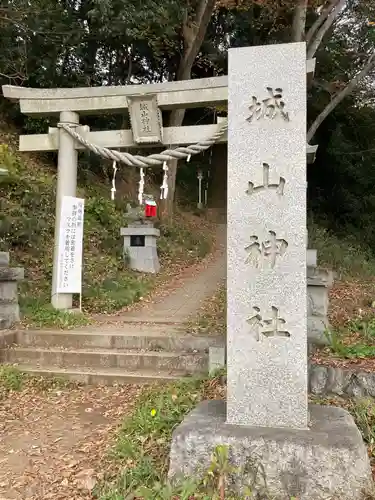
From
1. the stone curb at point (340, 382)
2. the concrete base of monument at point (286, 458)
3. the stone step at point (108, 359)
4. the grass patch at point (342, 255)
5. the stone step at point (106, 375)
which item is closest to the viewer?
the concrete base of monument at point (286, 458)

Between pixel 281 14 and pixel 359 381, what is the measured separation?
13.2 metres

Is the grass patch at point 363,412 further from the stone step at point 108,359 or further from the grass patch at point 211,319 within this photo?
the grass patch at point 211,319

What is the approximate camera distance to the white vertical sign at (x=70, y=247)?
24.5ft

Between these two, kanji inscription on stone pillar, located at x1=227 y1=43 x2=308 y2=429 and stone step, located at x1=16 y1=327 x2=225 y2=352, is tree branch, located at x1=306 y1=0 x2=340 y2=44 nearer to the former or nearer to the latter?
stone step, located at x1=16 y1=327 x2=225 y2=352

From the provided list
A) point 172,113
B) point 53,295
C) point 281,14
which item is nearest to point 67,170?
point 53,295

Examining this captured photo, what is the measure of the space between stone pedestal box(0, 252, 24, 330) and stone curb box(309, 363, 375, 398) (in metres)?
4.04

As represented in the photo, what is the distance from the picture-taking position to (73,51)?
1434 centimetres

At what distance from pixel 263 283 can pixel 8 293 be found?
14.3 feet

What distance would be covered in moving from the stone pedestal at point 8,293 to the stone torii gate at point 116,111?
34.4 inches

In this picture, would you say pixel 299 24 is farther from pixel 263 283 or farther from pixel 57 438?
pixel 57 438

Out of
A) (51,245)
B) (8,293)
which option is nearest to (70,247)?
(8,293)

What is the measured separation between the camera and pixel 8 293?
654cm

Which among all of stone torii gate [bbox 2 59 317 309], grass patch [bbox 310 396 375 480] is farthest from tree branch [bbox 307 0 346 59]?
grass patch [bbox 310 396 375 480]

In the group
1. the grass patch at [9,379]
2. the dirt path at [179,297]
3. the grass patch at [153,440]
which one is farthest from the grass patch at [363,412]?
the dirt path at [179,297]
